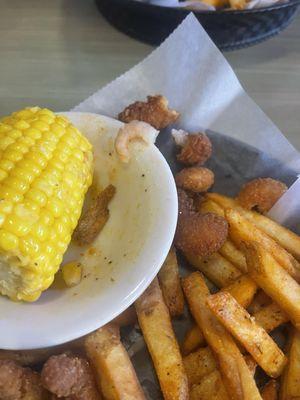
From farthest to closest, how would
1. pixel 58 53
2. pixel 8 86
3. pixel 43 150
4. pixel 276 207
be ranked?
pixel 58 53, pixel 8 86, pixel 276 207, pixel 43 150

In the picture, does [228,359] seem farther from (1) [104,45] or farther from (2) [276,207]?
(1) [104,45]

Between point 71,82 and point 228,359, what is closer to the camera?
point 228,359

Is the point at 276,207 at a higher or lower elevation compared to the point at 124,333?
higher

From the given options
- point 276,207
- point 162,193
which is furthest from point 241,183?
point 162,193

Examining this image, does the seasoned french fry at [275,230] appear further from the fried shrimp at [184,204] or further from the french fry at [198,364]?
the french fry at [198,364]

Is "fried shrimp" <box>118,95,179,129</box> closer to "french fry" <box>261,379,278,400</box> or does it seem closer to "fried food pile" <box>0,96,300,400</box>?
"fried food pile" <box>0,96,300,400</box>

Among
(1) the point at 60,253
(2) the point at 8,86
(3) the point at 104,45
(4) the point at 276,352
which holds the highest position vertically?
(4) the point at 276,352
